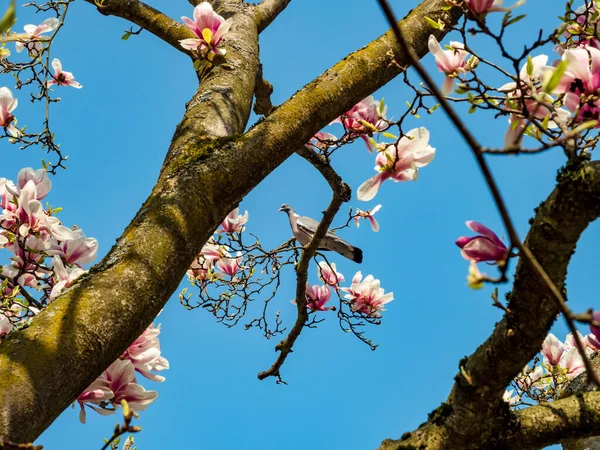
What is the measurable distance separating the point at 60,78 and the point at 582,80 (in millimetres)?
2992

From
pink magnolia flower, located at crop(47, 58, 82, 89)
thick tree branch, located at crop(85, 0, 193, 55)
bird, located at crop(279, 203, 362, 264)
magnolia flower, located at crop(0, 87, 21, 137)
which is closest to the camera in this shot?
magnolia flower, located at crop(0, 87, 21, 137)

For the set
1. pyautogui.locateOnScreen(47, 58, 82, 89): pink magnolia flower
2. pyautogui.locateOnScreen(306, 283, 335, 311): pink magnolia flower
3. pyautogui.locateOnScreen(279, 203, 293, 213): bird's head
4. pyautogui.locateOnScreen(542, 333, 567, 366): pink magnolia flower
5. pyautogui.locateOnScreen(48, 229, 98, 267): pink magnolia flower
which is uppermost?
pyautogui.locateOnScreen(279, 203, 293, 213): bird's head

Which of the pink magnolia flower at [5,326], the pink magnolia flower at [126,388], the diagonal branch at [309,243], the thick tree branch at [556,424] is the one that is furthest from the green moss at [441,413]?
the diagonal branch at [309,243]

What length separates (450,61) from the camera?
5.52 ft

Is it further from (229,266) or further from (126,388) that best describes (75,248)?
(229,266)

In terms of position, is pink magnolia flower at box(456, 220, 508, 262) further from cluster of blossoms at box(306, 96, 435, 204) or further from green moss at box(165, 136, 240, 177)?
green moss at box(165, 136, 240, 177)

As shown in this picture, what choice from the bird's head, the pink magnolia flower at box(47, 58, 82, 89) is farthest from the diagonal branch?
the bird's head

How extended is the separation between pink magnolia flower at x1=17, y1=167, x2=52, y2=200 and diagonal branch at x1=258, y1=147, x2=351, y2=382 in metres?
1.09

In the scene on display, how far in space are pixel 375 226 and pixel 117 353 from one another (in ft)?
7.64

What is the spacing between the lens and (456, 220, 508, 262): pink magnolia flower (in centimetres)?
124

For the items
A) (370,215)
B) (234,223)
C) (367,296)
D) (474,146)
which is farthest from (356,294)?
(474,146)

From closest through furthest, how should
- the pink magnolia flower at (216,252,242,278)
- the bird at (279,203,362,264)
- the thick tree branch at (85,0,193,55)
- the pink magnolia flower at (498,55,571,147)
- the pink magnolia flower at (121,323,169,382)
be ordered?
the pink magnolia flower at (498,55,571,147)
the pink magnolia flower at (121,323,169,382)
the thick tree branch at (85,0,193,55)
the pink magnolia flower at (216,252,242,278)
the bird at (279,203,362,264)

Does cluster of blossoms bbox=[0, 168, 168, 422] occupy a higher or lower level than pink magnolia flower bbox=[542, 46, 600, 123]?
lower

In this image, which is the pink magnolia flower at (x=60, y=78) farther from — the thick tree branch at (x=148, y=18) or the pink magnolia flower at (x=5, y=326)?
the pink magnolia flower at (x=5, y=326)
